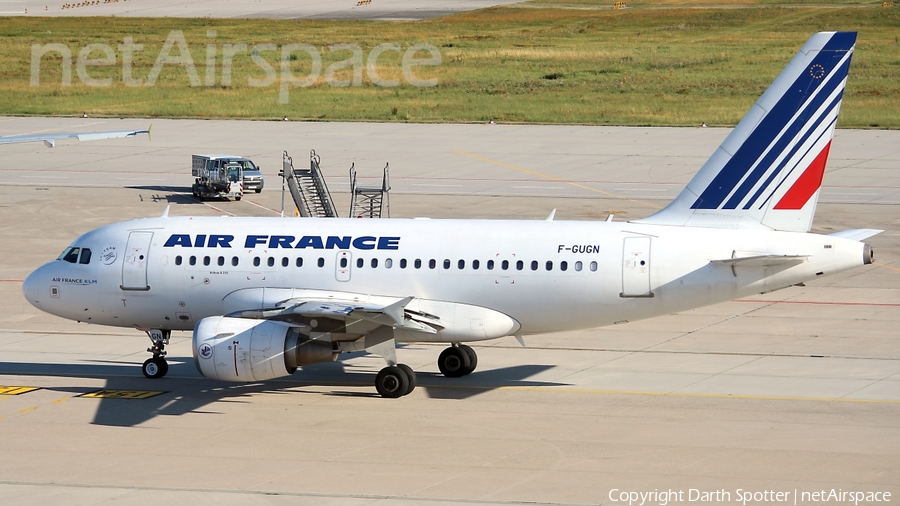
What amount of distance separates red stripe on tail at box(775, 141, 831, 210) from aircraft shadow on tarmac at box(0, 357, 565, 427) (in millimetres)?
7576

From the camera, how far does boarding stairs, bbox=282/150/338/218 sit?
46.8 metres

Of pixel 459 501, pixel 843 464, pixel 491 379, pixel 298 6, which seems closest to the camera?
pixel 459 501

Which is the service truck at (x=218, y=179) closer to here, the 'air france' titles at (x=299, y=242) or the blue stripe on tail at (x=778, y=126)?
the 'air france' titles at (x=299, y=242)

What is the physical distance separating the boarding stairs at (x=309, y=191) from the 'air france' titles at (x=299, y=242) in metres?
14.9

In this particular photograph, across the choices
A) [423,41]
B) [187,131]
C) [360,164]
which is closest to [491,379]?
[360,164]

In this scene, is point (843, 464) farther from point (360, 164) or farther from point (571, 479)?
point (360, 164)

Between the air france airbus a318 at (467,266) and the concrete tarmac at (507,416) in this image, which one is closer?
the concrete tarmac at (507,416)

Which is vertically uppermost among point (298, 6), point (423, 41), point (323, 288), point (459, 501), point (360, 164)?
point (298, 6)

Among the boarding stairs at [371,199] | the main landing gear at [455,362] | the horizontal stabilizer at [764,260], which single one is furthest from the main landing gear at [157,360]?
the horizontal stabilizer at [764,260]

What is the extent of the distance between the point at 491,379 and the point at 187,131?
58.2 m

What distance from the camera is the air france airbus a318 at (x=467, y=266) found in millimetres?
28344

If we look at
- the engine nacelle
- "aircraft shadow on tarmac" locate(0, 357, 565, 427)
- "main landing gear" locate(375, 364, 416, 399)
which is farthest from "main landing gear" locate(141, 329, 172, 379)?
"main landing gear" locate(375, 364, 416, 399)

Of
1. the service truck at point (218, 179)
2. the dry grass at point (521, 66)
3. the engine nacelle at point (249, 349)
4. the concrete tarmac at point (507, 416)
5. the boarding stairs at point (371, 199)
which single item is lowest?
the concrete tarmac at point (507, 416)

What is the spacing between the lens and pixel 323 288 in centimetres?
3030
